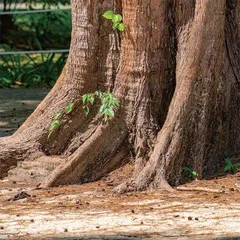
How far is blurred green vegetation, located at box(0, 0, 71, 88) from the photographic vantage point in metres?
15.5

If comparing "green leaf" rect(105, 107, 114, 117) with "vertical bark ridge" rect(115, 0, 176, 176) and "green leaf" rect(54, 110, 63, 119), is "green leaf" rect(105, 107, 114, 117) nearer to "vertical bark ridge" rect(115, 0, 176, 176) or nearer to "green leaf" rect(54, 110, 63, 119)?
"vertical bark ridge" rect(115, 0, 176, 176)

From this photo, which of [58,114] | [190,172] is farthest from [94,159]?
[190,172]

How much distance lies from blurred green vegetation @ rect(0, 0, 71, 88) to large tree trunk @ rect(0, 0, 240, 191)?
Answer: 5977 mm

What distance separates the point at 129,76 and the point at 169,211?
5.16 feet

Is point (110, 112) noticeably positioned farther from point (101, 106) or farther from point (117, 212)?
point (117, 212)

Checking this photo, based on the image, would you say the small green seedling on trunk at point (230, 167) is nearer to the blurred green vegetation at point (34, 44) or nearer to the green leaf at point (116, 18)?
the green leaf at point (116, 18)

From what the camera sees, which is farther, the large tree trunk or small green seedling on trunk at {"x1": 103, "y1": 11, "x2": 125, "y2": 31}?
small green seedling on trunk at {"x1": 103, "y1": 11, "x2": 125, "y2": 31}

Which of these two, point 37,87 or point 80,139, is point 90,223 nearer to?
point 80,139


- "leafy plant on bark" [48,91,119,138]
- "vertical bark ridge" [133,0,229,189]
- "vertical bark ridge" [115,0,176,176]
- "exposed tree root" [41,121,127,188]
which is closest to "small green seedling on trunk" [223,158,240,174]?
"vertical bark ridge" [133,0,229,189]

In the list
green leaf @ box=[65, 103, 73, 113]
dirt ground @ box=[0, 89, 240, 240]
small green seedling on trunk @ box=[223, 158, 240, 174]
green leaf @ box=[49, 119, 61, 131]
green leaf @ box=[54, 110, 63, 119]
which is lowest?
dirt ground @ box=[0, 89, 240, 240]

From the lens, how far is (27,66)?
1620cm

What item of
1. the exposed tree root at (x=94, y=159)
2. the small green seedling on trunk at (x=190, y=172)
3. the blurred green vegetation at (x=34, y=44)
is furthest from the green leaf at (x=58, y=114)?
the blurred green vegetation at (x=34, y=44)

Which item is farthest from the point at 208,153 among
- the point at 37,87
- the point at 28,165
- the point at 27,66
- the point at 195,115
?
the point at 27,66

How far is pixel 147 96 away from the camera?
902cm
